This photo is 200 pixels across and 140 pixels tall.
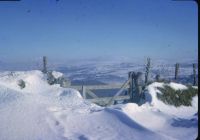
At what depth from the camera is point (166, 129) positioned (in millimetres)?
7320

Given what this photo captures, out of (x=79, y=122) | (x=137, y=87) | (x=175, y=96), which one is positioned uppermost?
(x=137, y=87)

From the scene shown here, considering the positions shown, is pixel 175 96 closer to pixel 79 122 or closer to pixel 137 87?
pixel 137 87

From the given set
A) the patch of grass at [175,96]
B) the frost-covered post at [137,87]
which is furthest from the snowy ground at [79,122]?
the patch of grass at [175,96]

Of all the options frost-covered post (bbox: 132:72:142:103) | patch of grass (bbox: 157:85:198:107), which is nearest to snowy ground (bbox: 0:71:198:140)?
frost-covered post (bbox: 132:72:142:103)

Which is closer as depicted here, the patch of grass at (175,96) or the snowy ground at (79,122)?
the snowy ground at (79,122)

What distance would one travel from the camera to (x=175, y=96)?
13.4 m

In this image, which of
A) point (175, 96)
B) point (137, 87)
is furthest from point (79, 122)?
point (175, 96)

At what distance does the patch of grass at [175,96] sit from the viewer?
13141mm

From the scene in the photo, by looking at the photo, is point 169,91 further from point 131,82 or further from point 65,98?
point 65,98

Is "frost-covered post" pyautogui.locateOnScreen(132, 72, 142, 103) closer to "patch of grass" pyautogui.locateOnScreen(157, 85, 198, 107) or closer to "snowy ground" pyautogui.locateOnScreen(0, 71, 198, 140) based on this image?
"patch of grass" pyautogui.locateOnScreen(157, 85, 198, 107)

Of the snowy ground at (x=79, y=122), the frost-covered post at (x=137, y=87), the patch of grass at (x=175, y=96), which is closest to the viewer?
the snowy ground at (x=79, y=122)

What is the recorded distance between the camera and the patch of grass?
13141mm

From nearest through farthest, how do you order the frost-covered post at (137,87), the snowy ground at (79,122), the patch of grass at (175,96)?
the snowy ground at (79,122) → the patch of grass at (175,96) → the frost-covered post at (137,87)

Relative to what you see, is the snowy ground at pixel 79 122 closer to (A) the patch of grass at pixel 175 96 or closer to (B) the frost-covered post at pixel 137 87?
(B) the frost-covered post at pixel 137 87
